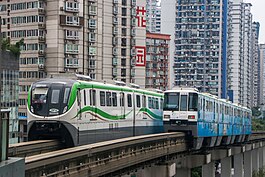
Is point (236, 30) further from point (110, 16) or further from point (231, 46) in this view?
point (110, 16)

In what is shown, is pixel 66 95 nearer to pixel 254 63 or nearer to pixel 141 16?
pixel 141 16

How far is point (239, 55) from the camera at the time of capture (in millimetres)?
141750

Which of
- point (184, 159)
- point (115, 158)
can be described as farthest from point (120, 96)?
point (184, 159)

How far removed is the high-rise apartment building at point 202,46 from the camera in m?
125

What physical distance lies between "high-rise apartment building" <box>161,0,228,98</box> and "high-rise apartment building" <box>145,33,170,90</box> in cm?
1609

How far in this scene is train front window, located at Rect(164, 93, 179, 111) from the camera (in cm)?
3074

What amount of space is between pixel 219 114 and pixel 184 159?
419 centimetres

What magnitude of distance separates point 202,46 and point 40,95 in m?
107

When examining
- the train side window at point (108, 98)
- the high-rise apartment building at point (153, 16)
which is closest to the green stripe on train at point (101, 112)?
the train side window at point (108, 98)

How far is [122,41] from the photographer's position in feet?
252

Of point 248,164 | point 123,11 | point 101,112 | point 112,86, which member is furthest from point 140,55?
point 101,112

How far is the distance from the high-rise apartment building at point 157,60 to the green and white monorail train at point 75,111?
257 feet

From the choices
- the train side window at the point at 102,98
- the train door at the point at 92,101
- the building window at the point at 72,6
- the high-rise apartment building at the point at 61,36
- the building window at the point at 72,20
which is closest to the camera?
the train door at the point at 92,101

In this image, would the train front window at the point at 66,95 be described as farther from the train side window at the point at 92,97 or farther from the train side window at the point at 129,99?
the train side window at the point at 129,99
